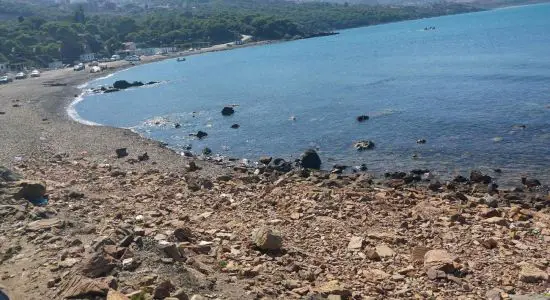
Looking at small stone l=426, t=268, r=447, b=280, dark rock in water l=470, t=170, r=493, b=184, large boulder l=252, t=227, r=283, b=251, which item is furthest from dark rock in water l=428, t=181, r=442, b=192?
large boulder l=252, t=227, r=283, b=251

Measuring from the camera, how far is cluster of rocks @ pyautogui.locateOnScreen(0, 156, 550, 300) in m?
11.0

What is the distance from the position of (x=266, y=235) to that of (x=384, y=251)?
335 centimetres

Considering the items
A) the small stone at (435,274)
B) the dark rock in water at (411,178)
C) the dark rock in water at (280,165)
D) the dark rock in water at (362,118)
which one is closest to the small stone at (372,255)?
the small stone at (435,274)

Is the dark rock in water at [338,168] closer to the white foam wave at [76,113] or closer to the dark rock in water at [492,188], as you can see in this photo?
the dark rock in water at [492,188]

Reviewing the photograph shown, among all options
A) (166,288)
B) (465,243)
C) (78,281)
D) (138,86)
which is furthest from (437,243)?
(138,86)

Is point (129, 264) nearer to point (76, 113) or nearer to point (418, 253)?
point (418, 253)

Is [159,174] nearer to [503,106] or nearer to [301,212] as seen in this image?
[301,212]

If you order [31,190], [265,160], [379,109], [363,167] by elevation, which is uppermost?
[31,190]

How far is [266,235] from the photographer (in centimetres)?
1384

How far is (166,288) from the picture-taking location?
998cm

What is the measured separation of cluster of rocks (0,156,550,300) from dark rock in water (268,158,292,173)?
503cm

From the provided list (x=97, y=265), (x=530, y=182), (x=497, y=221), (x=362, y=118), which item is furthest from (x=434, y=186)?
(x=362, y=118)

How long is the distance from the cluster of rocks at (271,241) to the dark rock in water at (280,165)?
5.03 m

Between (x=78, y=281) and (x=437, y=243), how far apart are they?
10154 millimetres
